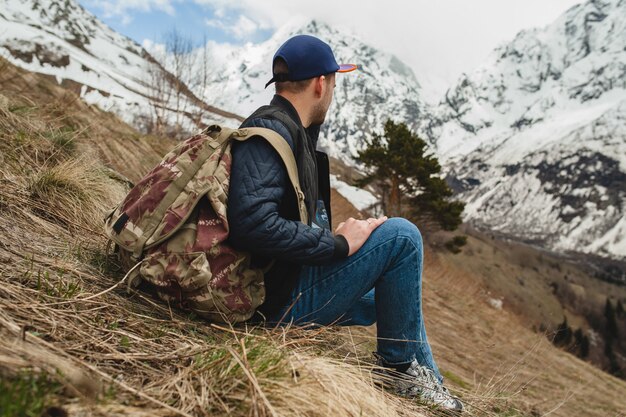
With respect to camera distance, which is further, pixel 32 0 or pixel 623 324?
pixel 32 0

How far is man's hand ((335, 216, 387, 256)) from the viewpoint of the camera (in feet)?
6.10

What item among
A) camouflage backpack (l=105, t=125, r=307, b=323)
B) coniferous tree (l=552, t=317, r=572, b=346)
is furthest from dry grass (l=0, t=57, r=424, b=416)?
coniferous tree (l=552, t=317, r=572, b=346)

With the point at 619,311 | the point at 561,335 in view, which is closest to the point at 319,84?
the point at 561,335

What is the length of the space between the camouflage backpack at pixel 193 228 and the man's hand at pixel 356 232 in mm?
295

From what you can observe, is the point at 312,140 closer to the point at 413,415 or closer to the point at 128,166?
the point at 413,415

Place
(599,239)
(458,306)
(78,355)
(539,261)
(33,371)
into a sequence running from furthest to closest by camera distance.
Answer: (599,239) < (539,261) < (458,306) < (78,355) < (33,371)

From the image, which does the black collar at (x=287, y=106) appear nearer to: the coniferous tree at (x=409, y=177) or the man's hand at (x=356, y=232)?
the man's hand at (x=356, y=232)

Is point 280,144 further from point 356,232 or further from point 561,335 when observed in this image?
point 561,335

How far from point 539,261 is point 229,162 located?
320 ft

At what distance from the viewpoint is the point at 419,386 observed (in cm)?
186

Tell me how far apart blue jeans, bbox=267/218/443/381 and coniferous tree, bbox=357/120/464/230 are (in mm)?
19761

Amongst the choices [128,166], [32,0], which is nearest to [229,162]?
[128,166]

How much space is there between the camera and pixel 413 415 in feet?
5.31

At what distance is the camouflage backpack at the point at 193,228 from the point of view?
61.6 inches
